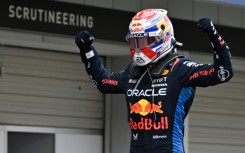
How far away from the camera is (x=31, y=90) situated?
13.3 m

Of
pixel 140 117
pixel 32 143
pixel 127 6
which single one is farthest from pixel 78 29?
pixel 140 117

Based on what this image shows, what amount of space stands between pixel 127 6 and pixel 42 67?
1.49 m

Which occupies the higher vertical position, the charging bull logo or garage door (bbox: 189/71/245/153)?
the charging bull logo

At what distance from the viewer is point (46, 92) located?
13.5 meters

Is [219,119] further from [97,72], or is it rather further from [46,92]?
[97,72]

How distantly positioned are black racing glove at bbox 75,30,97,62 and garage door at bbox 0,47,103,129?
6.21m

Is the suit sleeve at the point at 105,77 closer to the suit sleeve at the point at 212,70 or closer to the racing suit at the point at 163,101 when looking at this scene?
the racing suit at the point at 163,101

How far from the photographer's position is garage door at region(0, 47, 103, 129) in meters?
13.1

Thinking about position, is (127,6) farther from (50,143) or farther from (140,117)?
(140,117)

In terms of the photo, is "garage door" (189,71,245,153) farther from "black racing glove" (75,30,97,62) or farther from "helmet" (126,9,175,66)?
"helmet" (126,9,175,66)

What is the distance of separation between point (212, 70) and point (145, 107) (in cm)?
53

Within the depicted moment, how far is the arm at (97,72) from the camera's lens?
266 inches

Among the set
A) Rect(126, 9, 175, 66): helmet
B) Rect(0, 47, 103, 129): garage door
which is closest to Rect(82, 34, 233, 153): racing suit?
Rect(126, 9, 175, 66): helmet

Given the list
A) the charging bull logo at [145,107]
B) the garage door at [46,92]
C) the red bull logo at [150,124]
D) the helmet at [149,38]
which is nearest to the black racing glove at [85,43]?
the helmet at [149,38]
